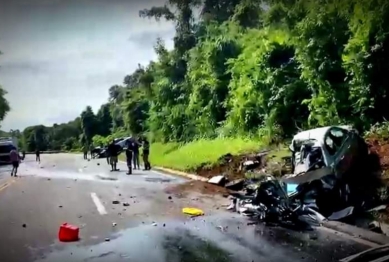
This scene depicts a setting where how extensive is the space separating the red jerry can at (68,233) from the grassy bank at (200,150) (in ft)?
4.61

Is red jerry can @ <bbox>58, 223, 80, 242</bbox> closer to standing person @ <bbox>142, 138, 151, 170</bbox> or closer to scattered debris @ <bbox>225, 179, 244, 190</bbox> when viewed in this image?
standing person @ <bbox>142, 138, 151, 170</bbox>

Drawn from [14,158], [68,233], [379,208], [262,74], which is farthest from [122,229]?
[262,74]

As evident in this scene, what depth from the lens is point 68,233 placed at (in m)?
3.73

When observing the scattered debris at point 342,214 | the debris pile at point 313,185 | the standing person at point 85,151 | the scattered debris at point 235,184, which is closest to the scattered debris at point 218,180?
the scattered debris at point 235,184

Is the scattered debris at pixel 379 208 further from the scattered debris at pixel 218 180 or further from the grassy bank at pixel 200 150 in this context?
the scattered debris at pixel 218 180

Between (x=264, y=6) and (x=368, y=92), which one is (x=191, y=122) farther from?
(x=264, y=6)

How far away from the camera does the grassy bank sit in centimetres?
510

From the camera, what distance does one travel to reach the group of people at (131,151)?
521 cm

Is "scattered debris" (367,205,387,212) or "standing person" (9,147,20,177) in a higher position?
"standing person" (9,147,20,177)

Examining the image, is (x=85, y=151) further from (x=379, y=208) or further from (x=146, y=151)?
(x=379, y=208)

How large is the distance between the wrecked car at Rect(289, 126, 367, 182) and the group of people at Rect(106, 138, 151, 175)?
140cm

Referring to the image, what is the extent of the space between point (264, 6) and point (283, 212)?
372cm

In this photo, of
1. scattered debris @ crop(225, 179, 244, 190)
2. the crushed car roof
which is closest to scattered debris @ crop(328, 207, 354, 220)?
the crushed car roof

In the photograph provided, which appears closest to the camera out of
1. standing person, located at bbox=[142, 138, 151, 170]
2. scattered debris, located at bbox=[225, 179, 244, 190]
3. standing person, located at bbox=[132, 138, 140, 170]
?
standing person, located at bbox=[142, 138, 151, 170]
